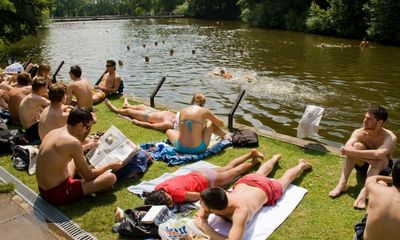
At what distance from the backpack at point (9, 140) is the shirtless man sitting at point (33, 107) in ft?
0.93

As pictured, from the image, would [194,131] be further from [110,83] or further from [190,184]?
[110,83]

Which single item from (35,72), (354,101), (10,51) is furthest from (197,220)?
(10,51)

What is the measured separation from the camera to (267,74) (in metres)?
21.5

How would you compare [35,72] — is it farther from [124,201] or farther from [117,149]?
[124,201]

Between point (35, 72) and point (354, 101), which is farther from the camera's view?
point (354, 101)

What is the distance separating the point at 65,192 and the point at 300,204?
3726 millimetres

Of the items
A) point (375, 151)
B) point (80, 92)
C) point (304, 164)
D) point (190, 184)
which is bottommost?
point (304, 164)

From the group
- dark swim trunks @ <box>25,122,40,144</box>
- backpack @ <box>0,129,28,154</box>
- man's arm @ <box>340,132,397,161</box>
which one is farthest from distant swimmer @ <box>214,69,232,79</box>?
man's arm @ <box>340,132,397,161</box>

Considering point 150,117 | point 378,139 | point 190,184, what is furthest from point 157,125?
point 378,139

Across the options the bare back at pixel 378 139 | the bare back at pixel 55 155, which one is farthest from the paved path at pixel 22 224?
the bare back at pixel 378 139

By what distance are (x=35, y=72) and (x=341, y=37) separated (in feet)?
113

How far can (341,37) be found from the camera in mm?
40656

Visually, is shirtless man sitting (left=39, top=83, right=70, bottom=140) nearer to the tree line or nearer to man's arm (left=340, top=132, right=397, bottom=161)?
man's arm (left=340, top=132, right=397, bottom=161)

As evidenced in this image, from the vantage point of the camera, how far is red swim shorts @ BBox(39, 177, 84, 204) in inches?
243
